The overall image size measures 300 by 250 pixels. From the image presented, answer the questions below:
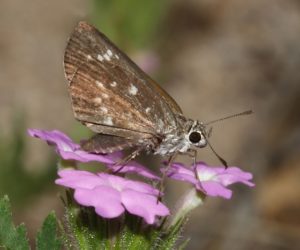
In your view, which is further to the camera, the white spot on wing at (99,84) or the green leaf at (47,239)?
the white spot on wing at (99,84)

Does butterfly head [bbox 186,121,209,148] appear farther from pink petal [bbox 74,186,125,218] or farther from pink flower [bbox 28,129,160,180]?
pink petal [bbox 74,186,125,218]

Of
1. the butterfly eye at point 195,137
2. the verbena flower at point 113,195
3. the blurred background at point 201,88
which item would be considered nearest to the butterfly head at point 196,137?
the butterfly eye at point 195,137

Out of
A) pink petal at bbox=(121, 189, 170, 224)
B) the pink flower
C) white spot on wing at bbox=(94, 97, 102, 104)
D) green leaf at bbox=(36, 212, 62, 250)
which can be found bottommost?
green leaf at bbox=(36, 212, 62, 250)

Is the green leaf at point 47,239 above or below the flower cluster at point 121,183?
below

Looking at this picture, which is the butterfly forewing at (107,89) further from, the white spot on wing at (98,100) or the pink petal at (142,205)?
the pink petal at (142,205)

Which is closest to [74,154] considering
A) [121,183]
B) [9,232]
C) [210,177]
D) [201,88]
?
[121,183]

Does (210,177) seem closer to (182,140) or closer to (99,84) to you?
(182,140)

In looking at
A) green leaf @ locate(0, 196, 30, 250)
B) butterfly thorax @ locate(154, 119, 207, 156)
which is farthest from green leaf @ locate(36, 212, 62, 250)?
butterfly thorax @ locate(154, 119, 207, 156)
